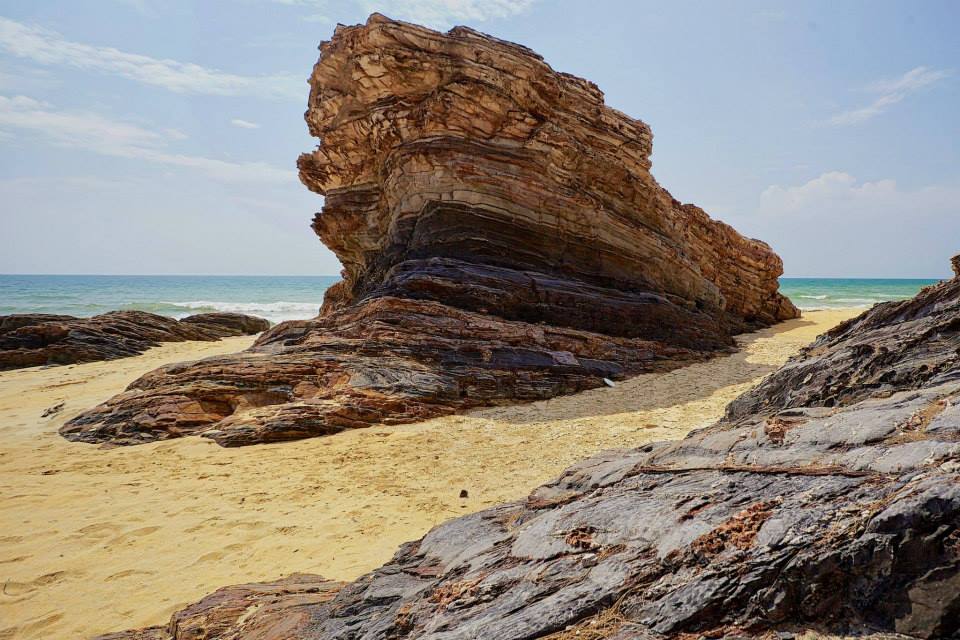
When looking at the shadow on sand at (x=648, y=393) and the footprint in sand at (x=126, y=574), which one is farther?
the shadow on sand at (x=648, y=393)

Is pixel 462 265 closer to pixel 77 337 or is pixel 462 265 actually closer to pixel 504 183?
pixel 504 183

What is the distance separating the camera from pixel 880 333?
15.9ft

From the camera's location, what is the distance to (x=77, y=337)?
62.7ft

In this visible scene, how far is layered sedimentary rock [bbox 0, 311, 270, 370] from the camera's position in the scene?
1823 cm

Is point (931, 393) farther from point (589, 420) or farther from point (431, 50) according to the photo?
point (431, 50)

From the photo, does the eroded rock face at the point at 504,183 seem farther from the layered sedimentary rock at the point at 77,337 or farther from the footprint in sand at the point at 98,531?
the layered sedimentary rock at the point at 77,337

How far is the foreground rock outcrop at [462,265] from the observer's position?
387 inches

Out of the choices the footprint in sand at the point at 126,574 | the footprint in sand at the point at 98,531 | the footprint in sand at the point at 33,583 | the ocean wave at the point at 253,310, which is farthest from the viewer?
the ocean wave at the point at 253,310

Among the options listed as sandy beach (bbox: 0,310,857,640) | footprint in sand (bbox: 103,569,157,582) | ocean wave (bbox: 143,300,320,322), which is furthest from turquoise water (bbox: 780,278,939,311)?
ocean wave (bbox: 143,300,320,322)

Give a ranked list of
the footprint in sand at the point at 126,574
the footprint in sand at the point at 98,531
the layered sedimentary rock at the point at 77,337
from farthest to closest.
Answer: the layered sedimentary rock at the point at 77,337 → the footprint in sand at the point at 98,531 → the footprint in sand at the point at 126,574

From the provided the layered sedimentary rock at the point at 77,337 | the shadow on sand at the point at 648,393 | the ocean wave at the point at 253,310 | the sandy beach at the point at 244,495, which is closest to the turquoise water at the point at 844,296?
the shadow on sand at the point at 648,393

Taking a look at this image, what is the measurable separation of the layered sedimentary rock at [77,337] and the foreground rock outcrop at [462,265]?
1065 cm

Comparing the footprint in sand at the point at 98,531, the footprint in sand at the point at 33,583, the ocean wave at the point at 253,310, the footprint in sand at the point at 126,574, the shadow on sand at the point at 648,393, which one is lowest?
the footprint in sand at the point at 33,583

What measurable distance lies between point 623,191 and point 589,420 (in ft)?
28.9
